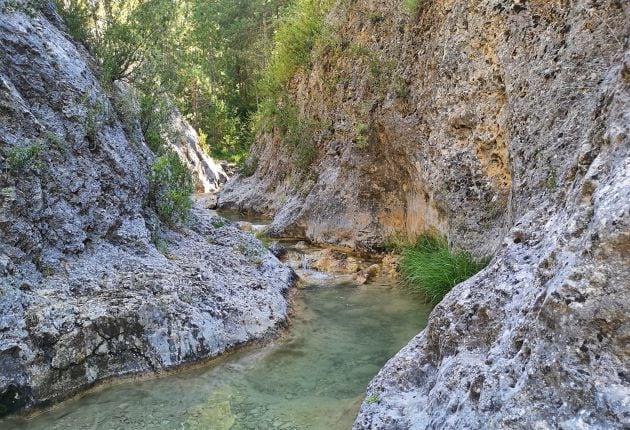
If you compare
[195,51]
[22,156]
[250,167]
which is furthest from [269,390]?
[250,167]

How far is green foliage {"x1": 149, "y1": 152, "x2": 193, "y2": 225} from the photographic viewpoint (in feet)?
25.7

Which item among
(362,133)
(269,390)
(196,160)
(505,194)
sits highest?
(196,160)

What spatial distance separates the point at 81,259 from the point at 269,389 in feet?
8.51

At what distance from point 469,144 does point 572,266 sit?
538cm

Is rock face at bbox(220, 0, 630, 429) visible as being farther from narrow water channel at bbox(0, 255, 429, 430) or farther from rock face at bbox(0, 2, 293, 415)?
rock face at bbox(0, 2, 293, 415)

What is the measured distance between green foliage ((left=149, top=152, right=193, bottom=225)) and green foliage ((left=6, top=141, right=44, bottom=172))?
7.36 ft

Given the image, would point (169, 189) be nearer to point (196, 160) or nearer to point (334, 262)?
point (334, 262)

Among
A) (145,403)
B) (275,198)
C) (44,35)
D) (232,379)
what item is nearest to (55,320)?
(145,403)

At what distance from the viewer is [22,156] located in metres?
5.38

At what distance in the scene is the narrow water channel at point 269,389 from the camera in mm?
4379

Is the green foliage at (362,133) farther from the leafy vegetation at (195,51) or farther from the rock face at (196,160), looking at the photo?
the rock face at (196,160)

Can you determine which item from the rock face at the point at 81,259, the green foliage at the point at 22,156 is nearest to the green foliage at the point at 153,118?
the rock face at the point at 81,259

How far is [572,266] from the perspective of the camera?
2.70m

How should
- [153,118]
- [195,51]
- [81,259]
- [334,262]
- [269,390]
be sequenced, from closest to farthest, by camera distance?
[269,390] < [81,259] < [153,118] < [334,262] < [195,51]
